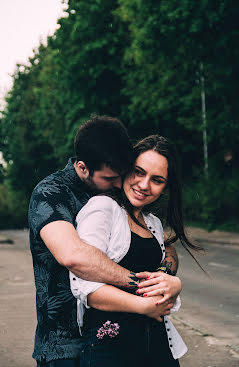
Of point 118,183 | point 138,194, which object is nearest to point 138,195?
point 138,194

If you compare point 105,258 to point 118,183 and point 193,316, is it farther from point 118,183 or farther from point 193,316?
point 193,316

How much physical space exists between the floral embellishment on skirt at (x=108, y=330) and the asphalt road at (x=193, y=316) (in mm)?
3469

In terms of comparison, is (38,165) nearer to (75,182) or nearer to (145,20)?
(145,20)

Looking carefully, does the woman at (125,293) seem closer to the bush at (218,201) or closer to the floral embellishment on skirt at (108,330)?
the floral embellishment on skirt at (108,330)

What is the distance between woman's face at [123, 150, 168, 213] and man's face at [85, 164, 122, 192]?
0.05 meters

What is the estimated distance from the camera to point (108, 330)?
7.91ft

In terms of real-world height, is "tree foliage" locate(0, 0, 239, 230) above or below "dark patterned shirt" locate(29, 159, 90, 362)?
above

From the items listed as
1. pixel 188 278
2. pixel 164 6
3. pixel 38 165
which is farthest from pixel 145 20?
pixel 38 165

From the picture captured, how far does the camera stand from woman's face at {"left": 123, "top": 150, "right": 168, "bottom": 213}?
8.68 feet

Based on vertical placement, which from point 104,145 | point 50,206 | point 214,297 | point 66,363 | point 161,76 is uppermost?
point 161,76

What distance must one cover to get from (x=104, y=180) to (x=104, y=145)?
0.53 ft

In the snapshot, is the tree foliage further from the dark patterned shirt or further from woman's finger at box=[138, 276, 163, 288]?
woman's finger at box=[138, 276, 163, 288]

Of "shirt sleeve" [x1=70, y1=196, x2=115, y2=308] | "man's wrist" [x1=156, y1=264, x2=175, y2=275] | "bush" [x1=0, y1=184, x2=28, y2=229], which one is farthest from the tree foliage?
"shirt sleeve" [x1=70, y1=196, x2=115, y2=308]

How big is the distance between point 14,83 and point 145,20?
123ft
